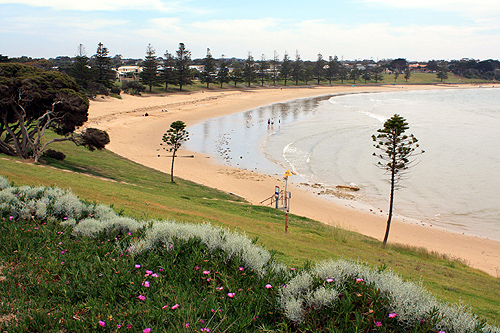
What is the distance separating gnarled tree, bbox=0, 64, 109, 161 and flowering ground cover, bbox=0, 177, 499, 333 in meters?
15.3

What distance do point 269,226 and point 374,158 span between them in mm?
25062

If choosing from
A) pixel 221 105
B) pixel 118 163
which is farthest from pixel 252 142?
pixel 221 105

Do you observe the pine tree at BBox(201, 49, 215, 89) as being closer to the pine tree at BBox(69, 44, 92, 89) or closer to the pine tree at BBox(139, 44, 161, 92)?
the pine tree at BBox(139, 44, 161, 92)

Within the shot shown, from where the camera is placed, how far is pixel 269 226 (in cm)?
1354

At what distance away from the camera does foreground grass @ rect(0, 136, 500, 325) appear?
845 centimetres

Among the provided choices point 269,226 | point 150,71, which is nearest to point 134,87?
point 150,71

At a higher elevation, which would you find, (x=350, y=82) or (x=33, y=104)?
(x=350, y=82)

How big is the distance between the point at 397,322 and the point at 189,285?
250cm

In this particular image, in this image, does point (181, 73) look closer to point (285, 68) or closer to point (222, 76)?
point (222, 76)

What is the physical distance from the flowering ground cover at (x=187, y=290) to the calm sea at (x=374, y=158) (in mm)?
18748

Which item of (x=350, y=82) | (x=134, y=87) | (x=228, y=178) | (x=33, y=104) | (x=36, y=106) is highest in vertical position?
(x=350, y=82)

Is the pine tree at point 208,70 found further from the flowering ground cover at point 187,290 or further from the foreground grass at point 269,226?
the flowering ground cover at point 187,290

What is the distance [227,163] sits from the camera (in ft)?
110

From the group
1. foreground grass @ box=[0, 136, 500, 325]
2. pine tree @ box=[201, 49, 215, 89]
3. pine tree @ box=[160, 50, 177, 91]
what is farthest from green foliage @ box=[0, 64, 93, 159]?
pine tree @ box=[201, 49, 215, 89]
